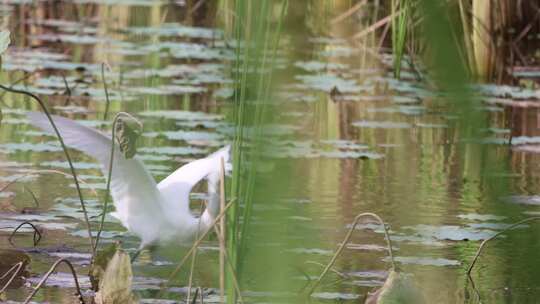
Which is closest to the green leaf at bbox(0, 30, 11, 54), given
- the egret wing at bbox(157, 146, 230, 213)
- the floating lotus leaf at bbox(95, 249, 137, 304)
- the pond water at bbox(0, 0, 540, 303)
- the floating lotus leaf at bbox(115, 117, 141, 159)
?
the floating lotus leaf at bbox(115, 117, 141, 159)

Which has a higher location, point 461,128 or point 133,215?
point 461,128

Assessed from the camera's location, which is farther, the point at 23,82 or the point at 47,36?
the point at 47,36

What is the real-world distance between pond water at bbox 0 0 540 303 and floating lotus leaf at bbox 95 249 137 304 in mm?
258

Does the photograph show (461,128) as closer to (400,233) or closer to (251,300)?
(251,300)

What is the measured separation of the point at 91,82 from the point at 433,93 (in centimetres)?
656

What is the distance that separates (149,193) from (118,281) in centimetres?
103

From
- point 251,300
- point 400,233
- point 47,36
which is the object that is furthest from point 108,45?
point 251,300

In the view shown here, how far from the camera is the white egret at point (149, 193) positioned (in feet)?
11.1

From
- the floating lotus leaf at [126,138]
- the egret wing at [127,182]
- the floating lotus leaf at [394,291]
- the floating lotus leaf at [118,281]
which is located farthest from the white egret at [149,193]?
the floating lotus leaf at [394,291]

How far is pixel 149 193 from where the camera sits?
363 cm

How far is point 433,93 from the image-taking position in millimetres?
680

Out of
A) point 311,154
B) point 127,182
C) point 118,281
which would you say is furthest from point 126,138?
point 311,154

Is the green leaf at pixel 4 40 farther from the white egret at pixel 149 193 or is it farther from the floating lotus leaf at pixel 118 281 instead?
the white egret at pixel 149 193

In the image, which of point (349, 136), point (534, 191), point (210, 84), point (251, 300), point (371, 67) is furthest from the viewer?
point (371, 67)
